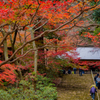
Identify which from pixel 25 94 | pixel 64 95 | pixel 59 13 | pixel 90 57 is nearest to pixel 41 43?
pixel 59 13

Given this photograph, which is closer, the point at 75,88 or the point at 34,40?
the point at 34,40

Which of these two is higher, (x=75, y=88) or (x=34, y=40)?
(x=34, y=40)

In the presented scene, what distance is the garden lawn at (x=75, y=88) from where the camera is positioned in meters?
10.4

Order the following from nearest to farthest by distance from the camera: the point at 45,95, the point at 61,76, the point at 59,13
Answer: the point at 45,95
the point at 59,13
the point at 61,76

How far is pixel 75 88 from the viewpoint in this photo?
12.9 meters

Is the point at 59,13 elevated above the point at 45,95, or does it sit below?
above

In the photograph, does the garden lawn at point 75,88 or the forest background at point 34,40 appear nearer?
the forest background at point 34,40

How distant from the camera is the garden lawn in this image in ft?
34.3

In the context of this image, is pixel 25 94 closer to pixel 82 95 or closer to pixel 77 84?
pixel 82 95

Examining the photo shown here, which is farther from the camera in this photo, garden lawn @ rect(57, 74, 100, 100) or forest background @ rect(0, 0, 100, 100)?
garden lawn @ rect(57, 74, 100, 100)

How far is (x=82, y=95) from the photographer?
1073 cm

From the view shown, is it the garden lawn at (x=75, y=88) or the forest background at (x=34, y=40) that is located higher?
the forest background at (x=34, y=40)

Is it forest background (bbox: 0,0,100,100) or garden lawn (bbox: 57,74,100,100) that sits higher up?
forest background (bbox: 0,0,100,100)

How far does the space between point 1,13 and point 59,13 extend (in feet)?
17.8
